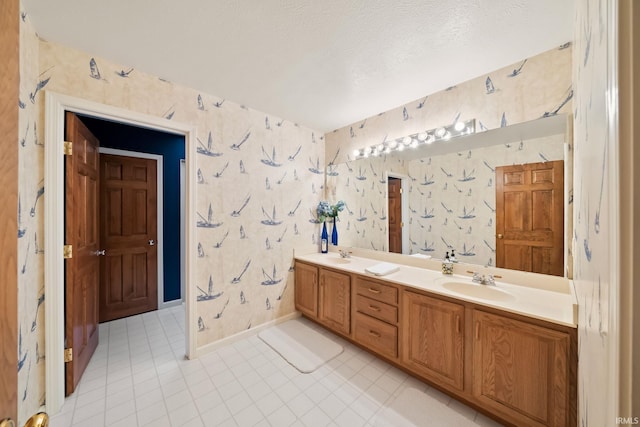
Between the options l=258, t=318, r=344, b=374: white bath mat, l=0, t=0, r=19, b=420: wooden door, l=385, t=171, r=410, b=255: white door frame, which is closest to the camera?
l=0, t=0, r=19, b=420: wooden door

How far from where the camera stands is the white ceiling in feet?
4.23

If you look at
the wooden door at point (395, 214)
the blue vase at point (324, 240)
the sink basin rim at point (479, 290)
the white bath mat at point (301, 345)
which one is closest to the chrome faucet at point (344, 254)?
the blue vase at point (324, 240)

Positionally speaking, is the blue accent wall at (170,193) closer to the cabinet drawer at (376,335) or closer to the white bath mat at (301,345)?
the white bath mat at (301,345)

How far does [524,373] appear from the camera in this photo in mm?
1332

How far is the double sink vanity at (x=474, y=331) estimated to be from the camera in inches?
49.3

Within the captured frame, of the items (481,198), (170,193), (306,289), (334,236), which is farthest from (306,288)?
(170,193)

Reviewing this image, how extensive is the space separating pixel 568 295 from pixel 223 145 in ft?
9.83

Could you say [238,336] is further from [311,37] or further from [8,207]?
[311,37]

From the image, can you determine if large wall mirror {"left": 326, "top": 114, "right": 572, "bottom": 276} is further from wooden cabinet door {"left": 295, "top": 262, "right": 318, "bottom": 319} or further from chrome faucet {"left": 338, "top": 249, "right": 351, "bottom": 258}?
wooden cabinet door {"left": 295, "top": 262, "right": 318, "bottom": 319}

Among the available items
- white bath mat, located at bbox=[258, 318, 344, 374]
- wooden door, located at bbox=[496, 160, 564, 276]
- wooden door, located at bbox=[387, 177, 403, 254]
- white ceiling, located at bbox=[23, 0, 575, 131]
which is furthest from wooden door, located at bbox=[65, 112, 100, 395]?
wooden door, located at bbox=[496, 160, 564, 276]

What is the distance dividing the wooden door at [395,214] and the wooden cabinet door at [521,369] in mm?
1098

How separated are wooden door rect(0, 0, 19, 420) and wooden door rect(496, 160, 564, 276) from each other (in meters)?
2.49

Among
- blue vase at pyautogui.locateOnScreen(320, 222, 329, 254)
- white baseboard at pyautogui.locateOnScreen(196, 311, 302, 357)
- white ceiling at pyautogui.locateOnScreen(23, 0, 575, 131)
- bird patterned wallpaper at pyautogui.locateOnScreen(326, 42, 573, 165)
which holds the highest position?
white ceiling at pyautogui.locateOnScreen(23, 0, 575, 131)

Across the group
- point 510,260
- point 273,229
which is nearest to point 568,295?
point 510,260
